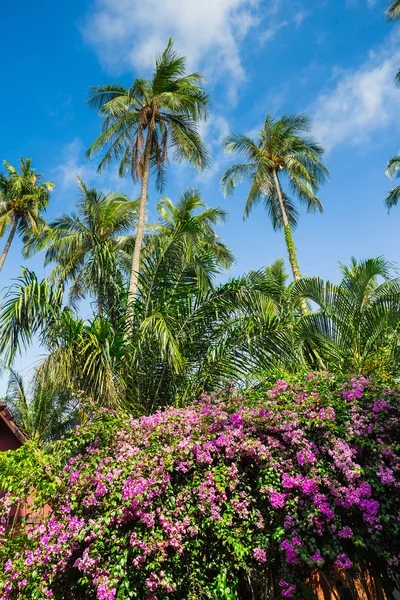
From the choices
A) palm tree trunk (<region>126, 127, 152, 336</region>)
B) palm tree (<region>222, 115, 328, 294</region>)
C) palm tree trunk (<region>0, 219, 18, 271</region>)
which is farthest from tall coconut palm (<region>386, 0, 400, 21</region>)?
palm tree trunk (<region>0, 219, 18, 271</region>)

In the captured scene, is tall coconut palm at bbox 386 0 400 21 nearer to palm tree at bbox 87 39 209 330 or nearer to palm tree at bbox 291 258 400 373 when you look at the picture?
palm tree at bbox 87 39 209 330

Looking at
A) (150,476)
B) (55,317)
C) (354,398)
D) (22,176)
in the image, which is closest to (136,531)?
(150,476)

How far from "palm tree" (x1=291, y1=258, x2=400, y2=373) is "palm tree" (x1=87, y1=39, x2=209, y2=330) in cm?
597

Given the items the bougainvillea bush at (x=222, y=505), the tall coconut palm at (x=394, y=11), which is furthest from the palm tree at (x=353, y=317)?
the tall coconut palm at (x=394, y=11)

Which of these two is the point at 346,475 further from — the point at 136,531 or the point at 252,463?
the point at 136,531

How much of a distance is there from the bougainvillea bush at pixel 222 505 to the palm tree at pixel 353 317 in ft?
11.6

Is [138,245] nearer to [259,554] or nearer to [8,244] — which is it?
[259,554]

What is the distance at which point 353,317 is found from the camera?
8711 mm

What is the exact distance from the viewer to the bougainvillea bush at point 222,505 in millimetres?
4098

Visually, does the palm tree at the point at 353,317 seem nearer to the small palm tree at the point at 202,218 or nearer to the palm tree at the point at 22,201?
the small palm tree at the point at 202,218

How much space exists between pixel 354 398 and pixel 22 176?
70.8 feet

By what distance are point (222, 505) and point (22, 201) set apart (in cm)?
2031

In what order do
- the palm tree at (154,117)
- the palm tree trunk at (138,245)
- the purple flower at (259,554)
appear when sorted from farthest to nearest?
the palm tree at (154,117) → the palm tree trunk at (138,245) → the purple flower at (259,554)

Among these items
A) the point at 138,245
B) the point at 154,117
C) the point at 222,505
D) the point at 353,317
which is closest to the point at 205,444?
the point at 222,505
